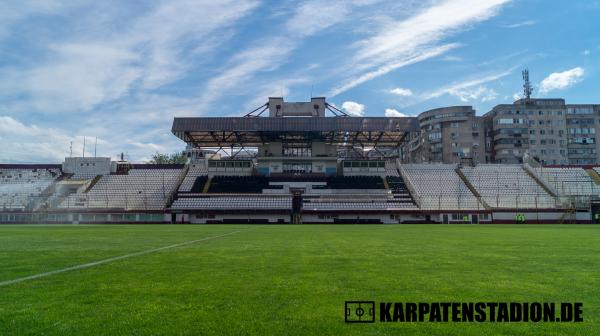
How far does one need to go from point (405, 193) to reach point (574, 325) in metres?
61.3

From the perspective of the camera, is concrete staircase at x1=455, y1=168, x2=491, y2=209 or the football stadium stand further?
the football stadium stand

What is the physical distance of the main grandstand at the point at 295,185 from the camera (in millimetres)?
60688

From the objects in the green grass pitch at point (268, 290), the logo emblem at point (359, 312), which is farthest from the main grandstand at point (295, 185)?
the logo emblem at point (359, 312)

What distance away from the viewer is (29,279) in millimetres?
9336

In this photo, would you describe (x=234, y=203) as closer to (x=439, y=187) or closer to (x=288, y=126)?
(x=288, y=126)

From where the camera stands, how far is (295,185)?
70.2 m

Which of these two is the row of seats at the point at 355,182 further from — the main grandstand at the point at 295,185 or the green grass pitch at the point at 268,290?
the green grass pitch at the point at 268,290

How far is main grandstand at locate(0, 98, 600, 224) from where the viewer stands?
199 ft

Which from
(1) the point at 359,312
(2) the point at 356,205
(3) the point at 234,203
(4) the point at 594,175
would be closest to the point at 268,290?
(1) the point at 359,312

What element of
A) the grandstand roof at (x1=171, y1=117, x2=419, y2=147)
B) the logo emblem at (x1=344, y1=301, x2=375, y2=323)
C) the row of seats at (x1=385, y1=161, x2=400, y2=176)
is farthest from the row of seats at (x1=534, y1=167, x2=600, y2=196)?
the logo emblem at (x1=344, y1=301, x2=375, y2=323)

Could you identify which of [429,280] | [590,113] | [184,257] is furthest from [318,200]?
[590,113]

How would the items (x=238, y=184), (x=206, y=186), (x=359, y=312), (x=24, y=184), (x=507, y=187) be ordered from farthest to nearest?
(x=24, y=184)
(x=238, y=184)
(x=206, y=186)
(x=507, y=187)
(x=359, y=312)

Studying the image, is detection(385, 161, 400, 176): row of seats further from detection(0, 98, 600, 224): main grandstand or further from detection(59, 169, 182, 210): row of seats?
detection(59, 169, 182, 210): row of seats

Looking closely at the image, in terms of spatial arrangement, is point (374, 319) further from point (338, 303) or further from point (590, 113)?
point (590, 113)
